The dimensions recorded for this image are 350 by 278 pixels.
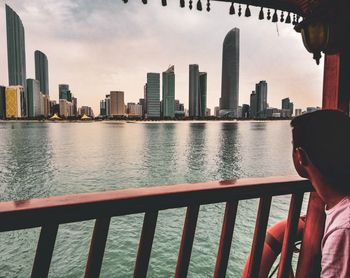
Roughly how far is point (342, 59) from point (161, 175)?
897 inches

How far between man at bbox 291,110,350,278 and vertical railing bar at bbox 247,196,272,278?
0.41m

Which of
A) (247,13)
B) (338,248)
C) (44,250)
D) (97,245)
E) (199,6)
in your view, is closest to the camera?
(338,248)

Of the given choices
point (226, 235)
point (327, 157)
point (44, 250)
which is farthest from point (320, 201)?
point (44, 250)

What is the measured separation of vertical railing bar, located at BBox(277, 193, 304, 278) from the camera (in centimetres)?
166

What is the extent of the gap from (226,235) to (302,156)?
0.59 meters

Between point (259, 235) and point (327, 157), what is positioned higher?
point (327, 157)

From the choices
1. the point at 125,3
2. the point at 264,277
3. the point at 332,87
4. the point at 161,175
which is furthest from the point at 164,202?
the point at 161,175

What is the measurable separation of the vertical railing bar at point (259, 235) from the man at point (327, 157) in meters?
0.41

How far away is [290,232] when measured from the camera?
1701 millimetres

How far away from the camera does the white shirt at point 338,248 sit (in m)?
0.90

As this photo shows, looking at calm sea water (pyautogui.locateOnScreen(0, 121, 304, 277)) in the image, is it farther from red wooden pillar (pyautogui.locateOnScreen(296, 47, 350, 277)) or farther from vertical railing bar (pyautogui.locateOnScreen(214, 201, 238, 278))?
vertical railing bar (pyautogui.locateOnScreen(214, 201, 238, 278))

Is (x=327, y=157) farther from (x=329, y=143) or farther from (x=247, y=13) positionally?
(x=247, y=13)

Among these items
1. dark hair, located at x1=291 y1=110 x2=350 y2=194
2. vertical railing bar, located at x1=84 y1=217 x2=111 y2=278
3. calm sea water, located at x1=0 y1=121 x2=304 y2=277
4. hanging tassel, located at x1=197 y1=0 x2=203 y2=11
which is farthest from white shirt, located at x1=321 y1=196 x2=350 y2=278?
calm sea water, located at x1=0 y1=121 x2=304 y2=277

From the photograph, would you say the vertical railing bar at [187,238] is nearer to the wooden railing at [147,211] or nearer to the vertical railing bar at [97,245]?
the wooden railing at [147,211]
